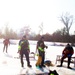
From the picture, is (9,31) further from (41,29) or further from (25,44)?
(25,44)

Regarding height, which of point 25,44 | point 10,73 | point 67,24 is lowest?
point 10,73

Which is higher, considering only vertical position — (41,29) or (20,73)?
(41,29)

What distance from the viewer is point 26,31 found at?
98.1 metres

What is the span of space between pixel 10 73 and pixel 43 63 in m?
2.71

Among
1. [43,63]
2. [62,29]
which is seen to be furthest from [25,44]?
[62,29]

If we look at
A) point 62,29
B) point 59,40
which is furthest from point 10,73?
point 62,29

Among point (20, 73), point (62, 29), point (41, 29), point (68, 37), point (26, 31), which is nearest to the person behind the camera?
point (20, 73)

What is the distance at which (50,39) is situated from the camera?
6831cm

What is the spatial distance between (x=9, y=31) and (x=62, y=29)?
23733 millimetres

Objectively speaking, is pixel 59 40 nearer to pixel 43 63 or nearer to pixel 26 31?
pixel 26 31

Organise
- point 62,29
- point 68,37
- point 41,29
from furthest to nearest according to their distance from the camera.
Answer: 1. point 41,29
2. point 62,29
3. point 68,37

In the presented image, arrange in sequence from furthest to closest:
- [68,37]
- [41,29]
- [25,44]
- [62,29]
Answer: [41,29], [62,29], [68,37], [25,44]

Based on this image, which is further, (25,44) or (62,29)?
(62,29)

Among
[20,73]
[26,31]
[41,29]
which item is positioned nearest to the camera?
[20,73]
